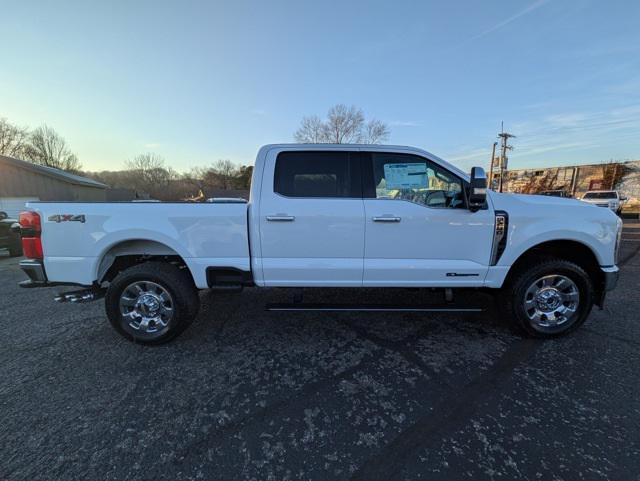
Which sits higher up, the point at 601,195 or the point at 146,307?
the point at 601,195

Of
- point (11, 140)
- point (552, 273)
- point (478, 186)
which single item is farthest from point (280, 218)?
point (11, 140)

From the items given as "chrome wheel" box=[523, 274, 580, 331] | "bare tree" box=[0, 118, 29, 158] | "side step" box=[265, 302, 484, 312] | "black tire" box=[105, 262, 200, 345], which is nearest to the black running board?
"side step" box=[265, 302, 484, 312]

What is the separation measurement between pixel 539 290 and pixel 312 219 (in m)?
2.57

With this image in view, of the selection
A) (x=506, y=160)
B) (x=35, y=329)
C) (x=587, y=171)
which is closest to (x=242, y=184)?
(x=506, y=160)

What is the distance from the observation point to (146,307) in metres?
3.17

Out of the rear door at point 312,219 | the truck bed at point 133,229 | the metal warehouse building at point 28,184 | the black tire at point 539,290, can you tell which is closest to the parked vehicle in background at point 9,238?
the truck bed at point 133,229

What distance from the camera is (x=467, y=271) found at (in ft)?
10.3

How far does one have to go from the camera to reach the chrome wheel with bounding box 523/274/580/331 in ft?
10.5

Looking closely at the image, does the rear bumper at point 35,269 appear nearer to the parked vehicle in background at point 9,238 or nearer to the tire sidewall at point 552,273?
the tire sidewall at point 552,273

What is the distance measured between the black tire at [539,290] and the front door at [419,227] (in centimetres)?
41

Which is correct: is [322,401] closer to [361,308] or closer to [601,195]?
[361,308]

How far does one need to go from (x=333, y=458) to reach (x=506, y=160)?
3948cm

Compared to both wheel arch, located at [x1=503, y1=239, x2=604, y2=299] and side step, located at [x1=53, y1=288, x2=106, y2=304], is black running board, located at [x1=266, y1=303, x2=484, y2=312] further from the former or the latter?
side step, located at [x1=53, y1=288, x2=106, y2=304]

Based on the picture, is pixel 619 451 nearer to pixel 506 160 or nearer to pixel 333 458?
pixel 333 458
